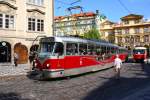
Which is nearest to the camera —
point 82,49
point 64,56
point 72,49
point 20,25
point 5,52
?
point 64,56

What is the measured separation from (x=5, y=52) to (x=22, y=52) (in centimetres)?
251

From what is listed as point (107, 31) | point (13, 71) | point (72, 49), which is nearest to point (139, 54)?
point (13, 71)

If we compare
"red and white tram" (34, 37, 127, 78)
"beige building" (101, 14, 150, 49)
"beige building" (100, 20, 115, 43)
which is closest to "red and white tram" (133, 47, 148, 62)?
"red and white tram" (34, 37, 127, 78)

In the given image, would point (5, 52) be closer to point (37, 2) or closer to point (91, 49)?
point (37, 2)

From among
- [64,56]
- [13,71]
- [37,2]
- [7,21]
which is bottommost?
[13,71]

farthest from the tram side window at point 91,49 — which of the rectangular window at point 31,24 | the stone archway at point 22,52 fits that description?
the rectangular window at point 31,24

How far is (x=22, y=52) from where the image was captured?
135 ft

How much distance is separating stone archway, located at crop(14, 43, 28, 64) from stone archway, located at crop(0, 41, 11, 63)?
1158 millimetres

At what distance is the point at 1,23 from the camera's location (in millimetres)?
37969

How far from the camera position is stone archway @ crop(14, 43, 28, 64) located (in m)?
40.5

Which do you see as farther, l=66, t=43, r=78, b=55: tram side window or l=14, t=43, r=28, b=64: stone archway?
l=14, t=43, r=28, b=64: stone archway

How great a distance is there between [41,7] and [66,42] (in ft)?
76.2

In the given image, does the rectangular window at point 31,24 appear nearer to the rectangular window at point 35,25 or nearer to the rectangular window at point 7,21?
the rectangular window at point 35,25

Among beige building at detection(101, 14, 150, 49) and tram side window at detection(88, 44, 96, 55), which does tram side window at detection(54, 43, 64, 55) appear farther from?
beige building at detection(101, 14, 150, 49)
